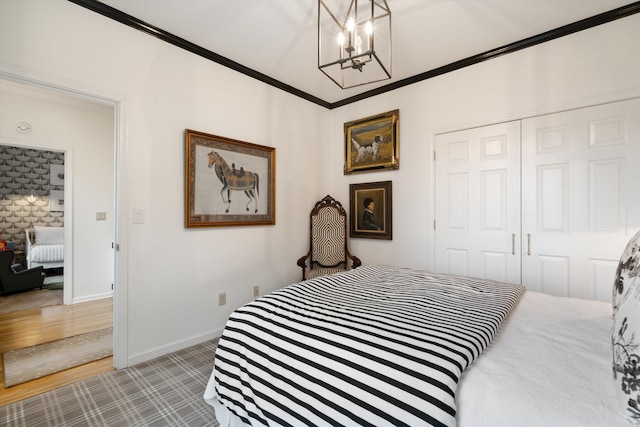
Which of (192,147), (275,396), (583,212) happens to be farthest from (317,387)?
(583,212)

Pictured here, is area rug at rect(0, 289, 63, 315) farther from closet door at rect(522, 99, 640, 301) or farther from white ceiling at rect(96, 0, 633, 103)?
closet door at rect(522, 99, 640, 301)

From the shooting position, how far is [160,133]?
251 cm

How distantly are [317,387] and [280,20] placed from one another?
262 cm

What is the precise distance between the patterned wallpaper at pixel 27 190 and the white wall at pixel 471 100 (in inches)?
253

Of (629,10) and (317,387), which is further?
(629,10)

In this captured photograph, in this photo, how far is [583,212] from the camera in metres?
2.35

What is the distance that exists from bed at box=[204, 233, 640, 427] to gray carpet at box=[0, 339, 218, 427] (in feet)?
1.70

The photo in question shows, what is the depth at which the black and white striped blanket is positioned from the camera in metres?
0.90

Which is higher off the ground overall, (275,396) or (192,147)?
(192,147)

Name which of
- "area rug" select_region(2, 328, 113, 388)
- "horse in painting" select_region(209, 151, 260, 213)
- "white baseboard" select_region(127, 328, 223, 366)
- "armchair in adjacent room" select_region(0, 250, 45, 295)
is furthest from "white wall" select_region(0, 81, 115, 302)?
"white baseboard" select_region(127, 328, 223, 366)

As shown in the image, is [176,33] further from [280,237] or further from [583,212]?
[583,212]

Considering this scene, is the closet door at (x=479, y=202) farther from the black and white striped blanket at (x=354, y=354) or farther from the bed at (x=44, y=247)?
the bed at (x=44, y=247)

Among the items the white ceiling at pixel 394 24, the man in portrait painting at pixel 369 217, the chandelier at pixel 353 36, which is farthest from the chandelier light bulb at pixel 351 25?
the man in portrait painting at pixel 369 217

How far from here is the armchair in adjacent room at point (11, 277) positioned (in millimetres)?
4230
